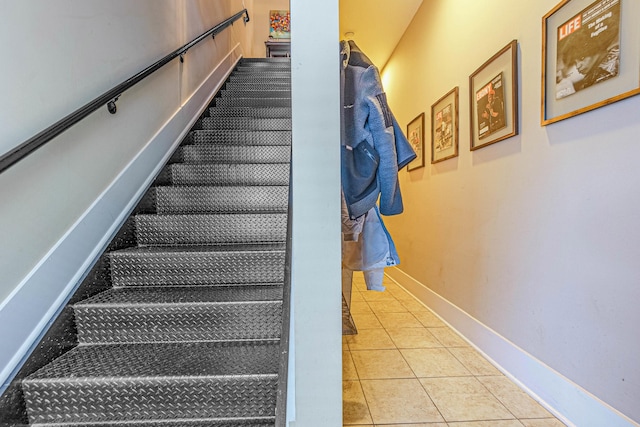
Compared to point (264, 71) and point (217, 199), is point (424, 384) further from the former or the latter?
point (264, 71)

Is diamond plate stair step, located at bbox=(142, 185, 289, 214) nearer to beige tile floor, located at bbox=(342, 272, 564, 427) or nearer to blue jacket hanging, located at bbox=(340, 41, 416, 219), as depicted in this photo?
blue jacket hanging, located at bbox=(340, 41, 416, 219)

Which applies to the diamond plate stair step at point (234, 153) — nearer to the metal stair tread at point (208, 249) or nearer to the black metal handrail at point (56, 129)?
the black metal handrail at point (56, 129)

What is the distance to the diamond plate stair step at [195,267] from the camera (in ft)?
5.24

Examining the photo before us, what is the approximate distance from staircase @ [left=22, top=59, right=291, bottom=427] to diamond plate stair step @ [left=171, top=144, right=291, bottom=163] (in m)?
0.08

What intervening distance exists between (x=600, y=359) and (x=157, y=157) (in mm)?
2577

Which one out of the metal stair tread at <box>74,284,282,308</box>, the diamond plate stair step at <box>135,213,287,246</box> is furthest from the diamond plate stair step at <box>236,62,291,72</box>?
the metal stair tread at <box>74,284,282,308</box>

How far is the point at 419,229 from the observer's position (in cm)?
325

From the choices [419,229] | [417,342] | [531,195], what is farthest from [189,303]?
[419,229]

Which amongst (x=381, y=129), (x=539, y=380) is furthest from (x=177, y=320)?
(x=539, y=380)

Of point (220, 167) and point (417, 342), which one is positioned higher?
point (220, 167)

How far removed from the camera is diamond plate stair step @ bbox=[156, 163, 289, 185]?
7.24 ft

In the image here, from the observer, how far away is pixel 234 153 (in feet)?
7.98

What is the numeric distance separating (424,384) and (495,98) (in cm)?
175

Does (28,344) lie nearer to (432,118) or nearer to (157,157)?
(157,157)
